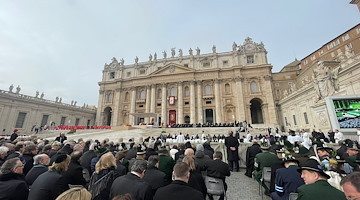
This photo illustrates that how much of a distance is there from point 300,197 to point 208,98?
3201 centimetres

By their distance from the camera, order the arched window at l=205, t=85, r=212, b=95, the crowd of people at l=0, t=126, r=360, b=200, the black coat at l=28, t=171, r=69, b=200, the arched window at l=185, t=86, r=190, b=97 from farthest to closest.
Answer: the arched window at l=185, t=86, r=190, b=97, the arched window at l=205, t=85, r=212, b=95, the black coat at l=28, t=171, r=69, b=200, the crowd of people at l=0, t=126, r=360, b=200

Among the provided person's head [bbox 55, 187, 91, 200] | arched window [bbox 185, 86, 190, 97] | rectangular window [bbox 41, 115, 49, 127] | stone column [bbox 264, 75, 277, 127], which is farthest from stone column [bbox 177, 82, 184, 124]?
person's head [bbox 55, 187, 91, 200]

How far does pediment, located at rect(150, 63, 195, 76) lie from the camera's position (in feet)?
117

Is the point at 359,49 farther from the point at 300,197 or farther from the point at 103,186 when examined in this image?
the point at 103,186

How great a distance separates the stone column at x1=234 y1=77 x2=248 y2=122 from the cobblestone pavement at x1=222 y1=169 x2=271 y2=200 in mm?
25488

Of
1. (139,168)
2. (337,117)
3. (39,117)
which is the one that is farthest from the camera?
(39,117)

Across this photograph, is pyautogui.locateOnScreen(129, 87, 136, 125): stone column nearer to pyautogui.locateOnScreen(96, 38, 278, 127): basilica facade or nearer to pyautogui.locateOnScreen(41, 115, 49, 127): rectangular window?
pyautogui.locateOnScreen(96, 38, 278, 127): basilica facade

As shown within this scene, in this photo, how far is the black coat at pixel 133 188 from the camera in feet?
7.28

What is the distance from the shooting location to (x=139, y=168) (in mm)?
2592

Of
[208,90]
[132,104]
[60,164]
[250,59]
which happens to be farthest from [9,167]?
[250,59]

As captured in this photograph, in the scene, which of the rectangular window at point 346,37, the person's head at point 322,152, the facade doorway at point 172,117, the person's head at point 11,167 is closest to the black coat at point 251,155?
the person's head at point 322,152

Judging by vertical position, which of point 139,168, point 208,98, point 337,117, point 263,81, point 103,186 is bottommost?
point 103,186

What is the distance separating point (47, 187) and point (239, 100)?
32.4 m

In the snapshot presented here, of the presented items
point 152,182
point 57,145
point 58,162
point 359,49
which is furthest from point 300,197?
point 359,49
